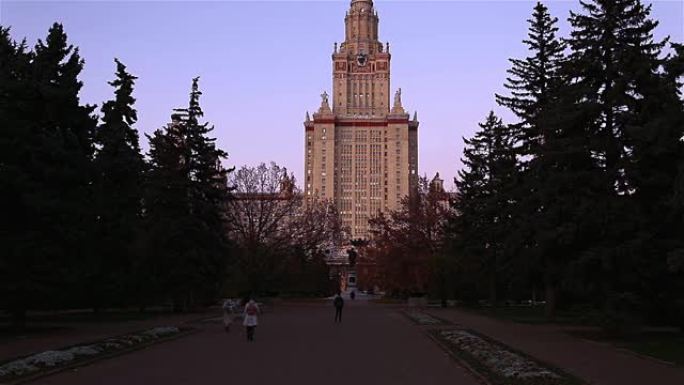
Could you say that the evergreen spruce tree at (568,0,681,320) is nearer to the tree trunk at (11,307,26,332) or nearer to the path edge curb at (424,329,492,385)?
the path edge curb at (424,329,492,385)

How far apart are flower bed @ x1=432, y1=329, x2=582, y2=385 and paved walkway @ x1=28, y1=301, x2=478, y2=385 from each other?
0.51 metres

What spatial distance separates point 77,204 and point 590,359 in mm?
19455

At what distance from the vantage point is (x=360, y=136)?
17425 cm

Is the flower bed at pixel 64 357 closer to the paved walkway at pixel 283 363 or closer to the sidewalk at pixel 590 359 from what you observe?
the paved walkway at pixel 283 363

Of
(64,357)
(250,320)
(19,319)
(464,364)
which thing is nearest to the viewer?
(64,357)

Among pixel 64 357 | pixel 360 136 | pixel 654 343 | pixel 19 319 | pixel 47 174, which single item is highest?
pixel 360 136

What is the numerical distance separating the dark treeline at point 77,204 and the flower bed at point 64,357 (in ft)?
17.8

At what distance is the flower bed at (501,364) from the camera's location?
15.0m

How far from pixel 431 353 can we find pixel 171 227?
2750 cm

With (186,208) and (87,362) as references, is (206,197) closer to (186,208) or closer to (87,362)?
(186,208)

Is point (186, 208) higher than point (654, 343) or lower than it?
higher

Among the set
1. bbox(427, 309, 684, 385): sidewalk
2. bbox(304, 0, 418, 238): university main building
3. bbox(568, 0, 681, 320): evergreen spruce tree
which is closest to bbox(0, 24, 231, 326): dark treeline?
bbox(427, 309, 684, 385): sidewalk

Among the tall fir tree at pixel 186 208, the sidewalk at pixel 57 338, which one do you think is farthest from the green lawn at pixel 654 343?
the tall fir tree at pixel 186 208

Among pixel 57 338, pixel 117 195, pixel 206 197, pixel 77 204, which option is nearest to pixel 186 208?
pixel 206 197
